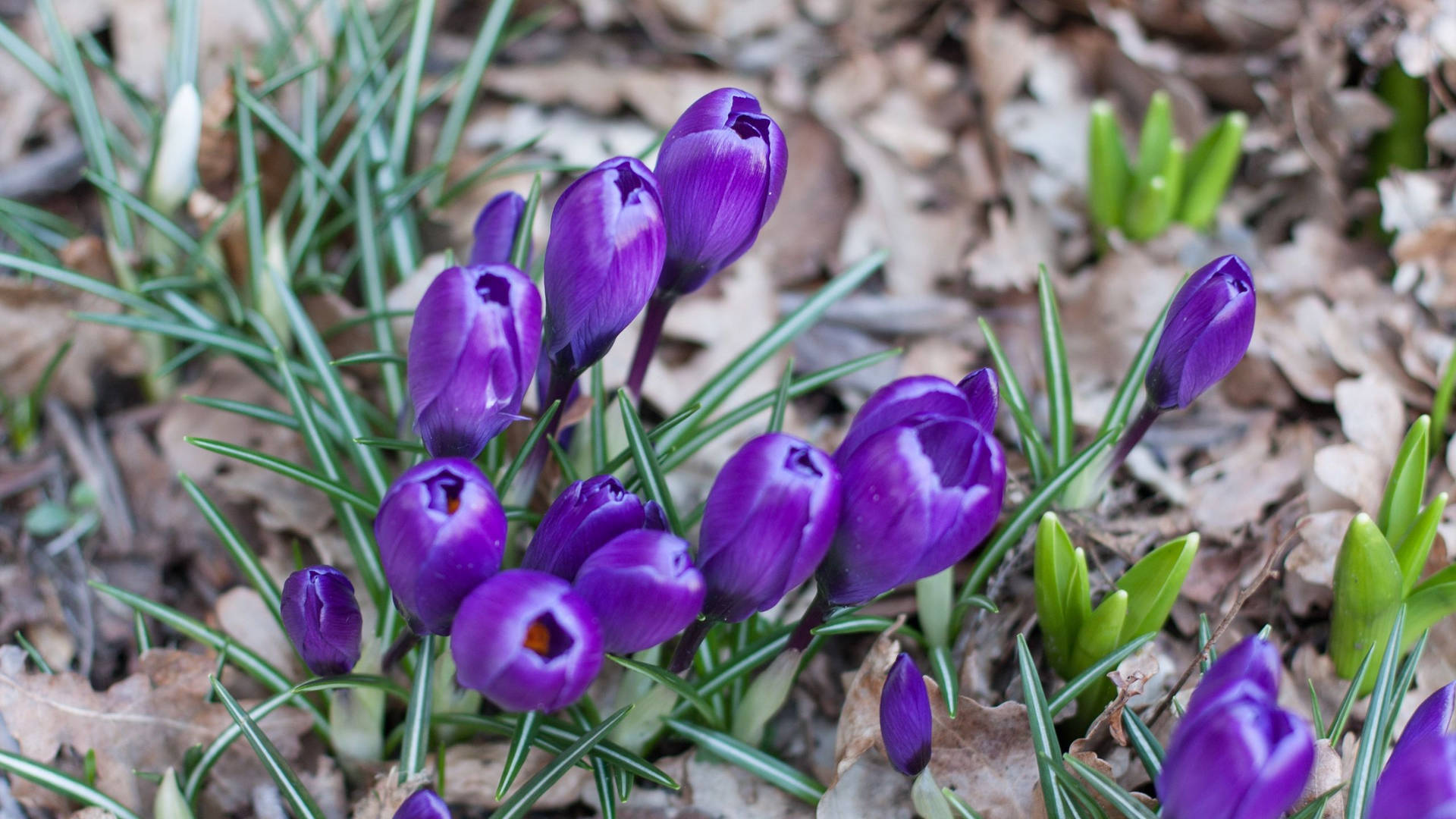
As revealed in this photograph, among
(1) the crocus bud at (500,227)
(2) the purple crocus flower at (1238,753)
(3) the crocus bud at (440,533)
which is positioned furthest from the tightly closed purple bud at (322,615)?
(2) the purple crocus flower at (1238,753)

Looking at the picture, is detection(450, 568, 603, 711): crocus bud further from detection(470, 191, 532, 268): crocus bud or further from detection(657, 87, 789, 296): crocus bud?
detection(470, 191, 532, 268): crocus bud

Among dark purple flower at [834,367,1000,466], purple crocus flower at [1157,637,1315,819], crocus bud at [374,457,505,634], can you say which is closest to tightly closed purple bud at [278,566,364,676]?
crocus bud at [374,457,505,634]

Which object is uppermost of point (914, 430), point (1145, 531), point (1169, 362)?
point (914, 430)

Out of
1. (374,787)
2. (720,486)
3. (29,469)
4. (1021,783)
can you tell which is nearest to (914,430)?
(720,486)

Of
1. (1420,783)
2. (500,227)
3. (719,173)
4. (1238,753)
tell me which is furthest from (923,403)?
(500,227)

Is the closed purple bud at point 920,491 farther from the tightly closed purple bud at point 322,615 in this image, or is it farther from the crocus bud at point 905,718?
the tightly closed purple bud at point 322,615

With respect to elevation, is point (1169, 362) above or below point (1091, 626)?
above

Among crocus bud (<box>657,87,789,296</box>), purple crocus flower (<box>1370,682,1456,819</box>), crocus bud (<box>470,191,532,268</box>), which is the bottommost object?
purple crocus flower (<box>1370,682,1456,819</box>)

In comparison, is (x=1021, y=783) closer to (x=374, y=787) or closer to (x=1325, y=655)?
(x=1325, y=655)
